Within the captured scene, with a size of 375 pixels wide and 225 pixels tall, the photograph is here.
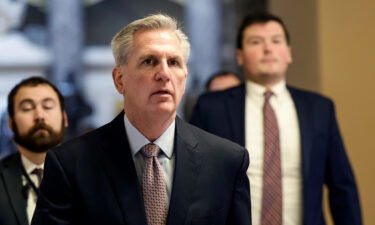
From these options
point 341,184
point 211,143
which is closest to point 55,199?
point 211,143

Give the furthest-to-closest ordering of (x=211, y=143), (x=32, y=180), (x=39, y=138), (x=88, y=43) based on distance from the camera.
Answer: (x=88, y=43) < (x=39, y=138) < (x=32, y=180) < (x=211, y=143)

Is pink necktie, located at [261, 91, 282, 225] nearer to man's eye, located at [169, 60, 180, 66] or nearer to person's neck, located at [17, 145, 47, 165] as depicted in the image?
person's neck, located at [17, 145, 47, 165]

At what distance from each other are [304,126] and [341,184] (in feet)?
1.16

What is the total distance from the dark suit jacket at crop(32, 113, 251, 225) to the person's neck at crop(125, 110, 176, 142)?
0.05 meters

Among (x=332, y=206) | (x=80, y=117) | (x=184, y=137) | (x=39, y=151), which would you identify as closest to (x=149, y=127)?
(x=184, y=137)

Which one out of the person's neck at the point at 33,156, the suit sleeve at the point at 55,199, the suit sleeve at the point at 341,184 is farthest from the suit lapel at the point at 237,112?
the suit sleeve at the point at 55,199

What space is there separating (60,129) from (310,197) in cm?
128

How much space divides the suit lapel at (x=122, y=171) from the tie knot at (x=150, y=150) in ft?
0.19

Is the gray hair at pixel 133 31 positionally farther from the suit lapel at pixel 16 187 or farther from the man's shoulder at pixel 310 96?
the man's shoulder at pixel 310 96

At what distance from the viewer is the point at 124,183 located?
2.20m

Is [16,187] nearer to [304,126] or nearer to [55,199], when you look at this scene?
[55,199]

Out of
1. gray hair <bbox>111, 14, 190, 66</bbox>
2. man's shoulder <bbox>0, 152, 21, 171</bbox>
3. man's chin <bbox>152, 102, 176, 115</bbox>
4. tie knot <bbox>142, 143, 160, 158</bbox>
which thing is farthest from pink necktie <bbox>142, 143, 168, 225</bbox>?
man's shoulder <bbox>0, 152, 21, 171</bbox>

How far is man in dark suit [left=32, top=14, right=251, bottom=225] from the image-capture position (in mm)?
2174

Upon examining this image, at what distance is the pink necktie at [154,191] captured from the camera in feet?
7.25
